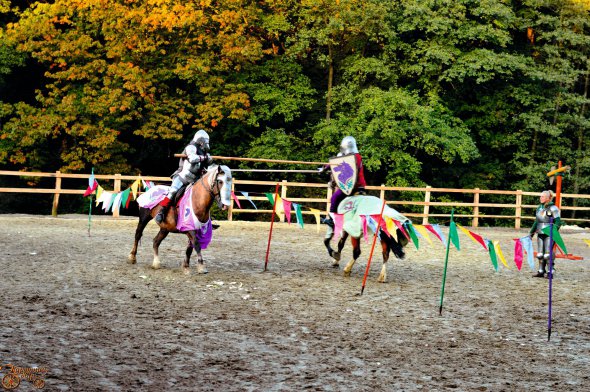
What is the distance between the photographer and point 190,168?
39.9 feet

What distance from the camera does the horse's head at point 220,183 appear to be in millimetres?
11532

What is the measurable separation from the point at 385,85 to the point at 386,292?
62.0 ft

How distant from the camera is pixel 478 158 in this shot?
30562 millimetres

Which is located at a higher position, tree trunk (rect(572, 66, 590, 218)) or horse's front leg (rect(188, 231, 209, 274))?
tree trunk (rect(572, 66, 590, 218))

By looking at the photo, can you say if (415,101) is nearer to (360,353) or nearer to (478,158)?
(478,158)

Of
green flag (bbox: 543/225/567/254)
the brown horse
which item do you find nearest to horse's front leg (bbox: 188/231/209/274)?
the brown horse

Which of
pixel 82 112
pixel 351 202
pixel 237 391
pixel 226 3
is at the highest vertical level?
pixel 226 3

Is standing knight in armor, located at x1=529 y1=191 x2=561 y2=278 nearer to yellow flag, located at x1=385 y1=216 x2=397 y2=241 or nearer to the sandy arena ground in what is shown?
the sandy arena ground

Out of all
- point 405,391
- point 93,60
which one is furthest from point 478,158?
point 405,391

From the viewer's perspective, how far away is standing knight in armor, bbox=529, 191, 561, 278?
12.8 metres

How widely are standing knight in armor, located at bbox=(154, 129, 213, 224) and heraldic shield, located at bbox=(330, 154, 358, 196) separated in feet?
6.37

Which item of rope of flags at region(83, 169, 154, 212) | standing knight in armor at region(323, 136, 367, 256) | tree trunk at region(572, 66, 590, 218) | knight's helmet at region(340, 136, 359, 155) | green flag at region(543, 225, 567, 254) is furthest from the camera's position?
tree trunk at region(572, 66, 590, 218)

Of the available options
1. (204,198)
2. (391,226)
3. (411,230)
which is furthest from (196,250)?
(411,230)

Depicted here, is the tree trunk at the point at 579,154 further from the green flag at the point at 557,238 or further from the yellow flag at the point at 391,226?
the yellow flag at the point at 391,226
